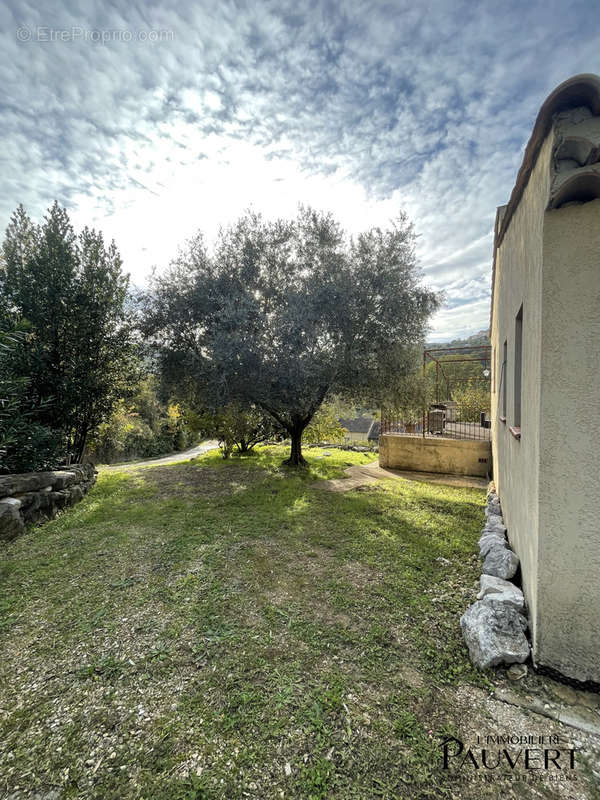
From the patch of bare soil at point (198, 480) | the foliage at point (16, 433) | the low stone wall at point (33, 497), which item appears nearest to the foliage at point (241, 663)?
the low stone wall at point (33, 497)

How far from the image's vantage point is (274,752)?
1.77 m

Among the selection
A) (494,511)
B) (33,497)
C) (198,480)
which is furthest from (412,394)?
(33,497)

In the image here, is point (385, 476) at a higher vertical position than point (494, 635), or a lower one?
lower

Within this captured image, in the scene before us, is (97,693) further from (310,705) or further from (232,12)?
(232,12)

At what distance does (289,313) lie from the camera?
755 cm

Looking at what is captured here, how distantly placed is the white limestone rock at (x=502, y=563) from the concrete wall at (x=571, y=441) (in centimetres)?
102

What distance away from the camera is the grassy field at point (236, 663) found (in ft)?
5.49

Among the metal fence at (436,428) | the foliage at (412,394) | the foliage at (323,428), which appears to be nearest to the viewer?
the foliage at (412,394)

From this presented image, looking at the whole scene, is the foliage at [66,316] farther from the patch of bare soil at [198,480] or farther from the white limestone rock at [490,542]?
the white limestone rock at [490,542]

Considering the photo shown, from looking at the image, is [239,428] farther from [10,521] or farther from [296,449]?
[10,521]

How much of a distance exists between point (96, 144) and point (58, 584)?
8.29 metres

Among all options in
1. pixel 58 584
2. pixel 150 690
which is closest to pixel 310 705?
pixel 150 690

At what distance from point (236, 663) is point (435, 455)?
27.6 feet

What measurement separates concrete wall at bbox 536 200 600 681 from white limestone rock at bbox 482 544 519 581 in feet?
3.33
